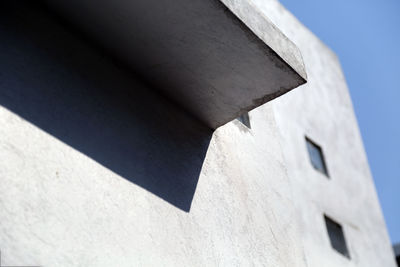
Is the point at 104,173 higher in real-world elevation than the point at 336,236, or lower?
lower

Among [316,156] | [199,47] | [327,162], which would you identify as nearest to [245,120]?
[199,47]

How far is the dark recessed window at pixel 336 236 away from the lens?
10.1 m

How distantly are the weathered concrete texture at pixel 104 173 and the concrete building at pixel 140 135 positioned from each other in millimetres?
11

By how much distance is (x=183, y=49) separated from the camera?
544 cm

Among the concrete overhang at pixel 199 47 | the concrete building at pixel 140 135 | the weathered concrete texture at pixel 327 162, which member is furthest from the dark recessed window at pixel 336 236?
the concrete overhang at pixel 199 47

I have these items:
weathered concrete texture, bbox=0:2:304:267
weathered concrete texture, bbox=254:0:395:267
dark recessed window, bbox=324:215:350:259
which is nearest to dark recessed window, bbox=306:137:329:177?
weathered concrete texture, bbox=254:0:395:267

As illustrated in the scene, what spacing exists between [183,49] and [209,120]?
1.11 metres

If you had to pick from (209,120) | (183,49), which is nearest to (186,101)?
(209,120)

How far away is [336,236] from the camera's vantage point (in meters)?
10.3

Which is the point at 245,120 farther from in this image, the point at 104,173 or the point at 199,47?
the point at 104,173

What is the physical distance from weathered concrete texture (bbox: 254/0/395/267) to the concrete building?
2.59 meters

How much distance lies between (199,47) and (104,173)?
4.71ft

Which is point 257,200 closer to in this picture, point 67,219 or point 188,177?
point 188,177

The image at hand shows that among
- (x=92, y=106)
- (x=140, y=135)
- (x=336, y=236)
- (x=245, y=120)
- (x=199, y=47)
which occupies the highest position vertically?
(x=336, y=236)
